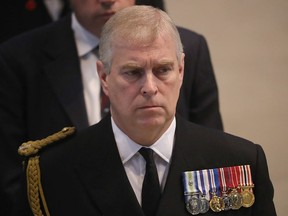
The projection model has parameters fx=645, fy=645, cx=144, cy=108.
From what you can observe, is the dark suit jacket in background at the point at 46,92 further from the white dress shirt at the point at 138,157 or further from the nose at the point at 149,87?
the nose at the point at 149,87

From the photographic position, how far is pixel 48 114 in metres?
2.46

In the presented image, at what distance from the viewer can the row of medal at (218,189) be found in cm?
189

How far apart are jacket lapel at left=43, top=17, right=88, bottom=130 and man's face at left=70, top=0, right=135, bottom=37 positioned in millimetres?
91

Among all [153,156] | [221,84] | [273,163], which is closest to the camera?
[153,156]

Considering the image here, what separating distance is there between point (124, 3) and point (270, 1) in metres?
0.95

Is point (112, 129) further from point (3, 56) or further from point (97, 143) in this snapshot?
point (3, 56)

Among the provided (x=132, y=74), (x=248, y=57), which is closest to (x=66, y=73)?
→ (x=132, y=74)

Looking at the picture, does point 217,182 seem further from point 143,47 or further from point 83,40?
point 83,40

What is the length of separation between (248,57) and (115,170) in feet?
5.09

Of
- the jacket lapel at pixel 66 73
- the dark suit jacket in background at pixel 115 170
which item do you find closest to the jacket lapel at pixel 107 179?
the dark suit jacket in background at pixel 115 170

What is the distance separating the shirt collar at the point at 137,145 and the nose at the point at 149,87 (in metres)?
0.17

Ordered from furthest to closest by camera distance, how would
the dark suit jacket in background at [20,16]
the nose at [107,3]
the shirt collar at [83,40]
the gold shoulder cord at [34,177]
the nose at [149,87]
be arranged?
the dark suit jacket in background at [20,16], the shirt collar at [83,40], the nose at [107,3], the gold shoulder cord at [34,177], the nose at [149,87]

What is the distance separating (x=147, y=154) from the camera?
6.18ft

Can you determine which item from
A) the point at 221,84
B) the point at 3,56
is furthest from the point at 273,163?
the point at 3,56
